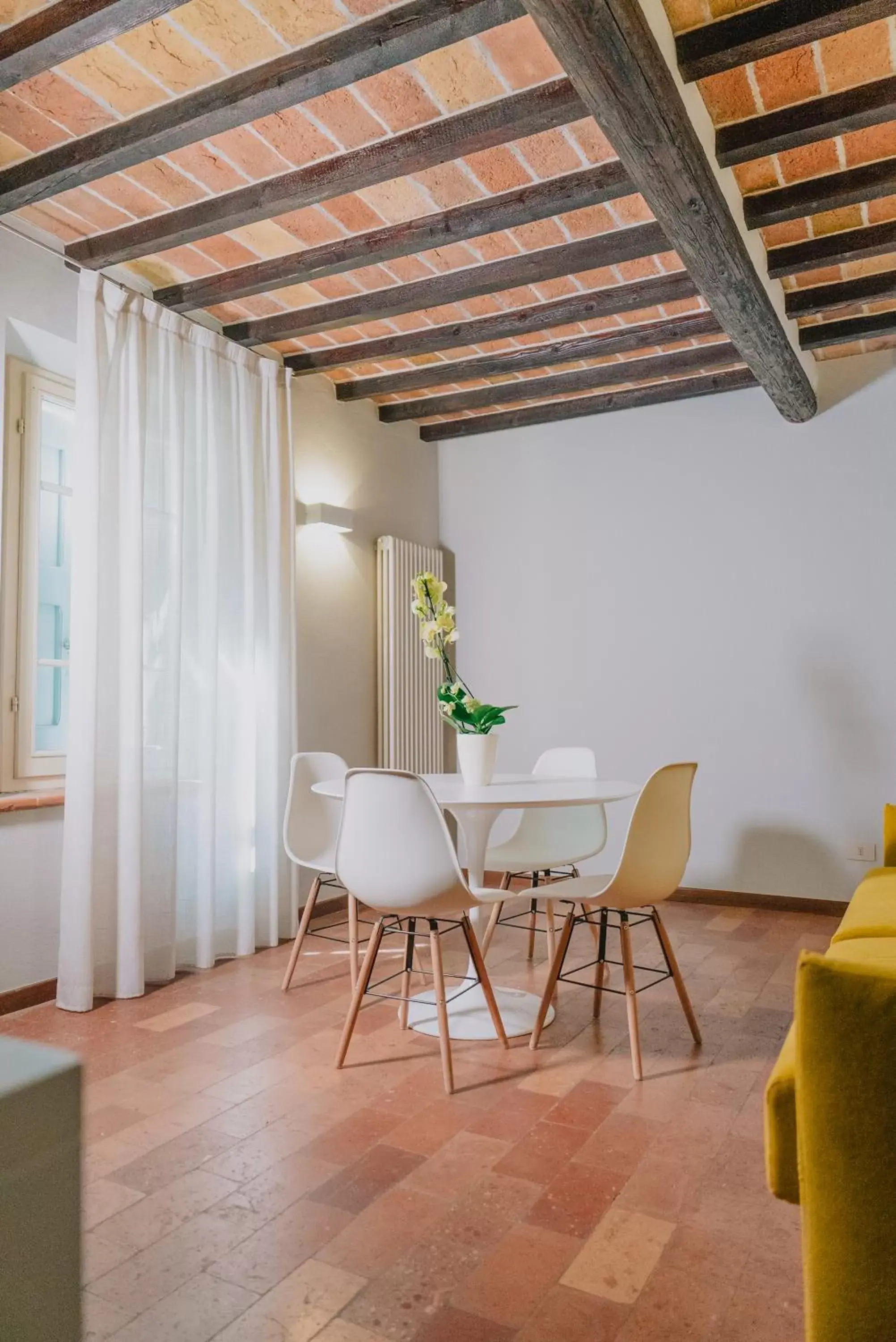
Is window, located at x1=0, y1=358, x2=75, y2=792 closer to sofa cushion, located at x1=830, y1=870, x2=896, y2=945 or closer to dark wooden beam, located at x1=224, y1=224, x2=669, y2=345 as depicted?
dark wooden beam, located at x1=224, y1=224, x2=669, y2=345

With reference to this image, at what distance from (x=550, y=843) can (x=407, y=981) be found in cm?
77

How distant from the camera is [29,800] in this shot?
3184mm

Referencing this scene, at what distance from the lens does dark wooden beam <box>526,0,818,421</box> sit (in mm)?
1888

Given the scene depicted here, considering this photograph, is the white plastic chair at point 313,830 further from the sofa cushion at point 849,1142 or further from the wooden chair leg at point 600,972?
the sofa cushion at point 849,1142

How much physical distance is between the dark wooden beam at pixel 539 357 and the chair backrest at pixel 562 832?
190cm

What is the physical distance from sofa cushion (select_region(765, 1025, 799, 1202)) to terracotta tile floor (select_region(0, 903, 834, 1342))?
14.2 inches

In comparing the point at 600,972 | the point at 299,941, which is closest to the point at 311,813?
the point at 299,941

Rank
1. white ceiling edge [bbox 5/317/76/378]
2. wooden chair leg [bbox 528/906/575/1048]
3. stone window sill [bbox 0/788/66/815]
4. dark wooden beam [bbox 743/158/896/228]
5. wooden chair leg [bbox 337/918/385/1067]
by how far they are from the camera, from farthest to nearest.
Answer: white ceiling edge [bbox 5/317/76/378], stone window sill [bbox 0/788/66/815], dark wooden beam [bbox 743/158/896/228], wooden chair leg [bbox 528/906/575/1048], wooden chair leg [bbox 337/918/385/1067]

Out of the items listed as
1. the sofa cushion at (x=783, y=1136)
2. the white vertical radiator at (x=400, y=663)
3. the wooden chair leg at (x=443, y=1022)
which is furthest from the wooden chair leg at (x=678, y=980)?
the white vertical radiator at (x=400, y=663)

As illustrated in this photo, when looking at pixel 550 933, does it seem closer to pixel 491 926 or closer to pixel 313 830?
pixel 491 926

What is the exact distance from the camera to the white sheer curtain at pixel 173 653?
326 cm

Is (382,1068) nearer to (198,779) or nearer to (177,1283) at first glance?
(177,1283)

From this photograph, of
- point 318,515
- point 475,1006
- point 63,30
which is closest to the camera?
point 63,30

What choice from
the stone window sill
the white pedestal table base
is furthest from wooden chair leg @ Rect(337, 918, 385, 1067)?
the stone window sill
